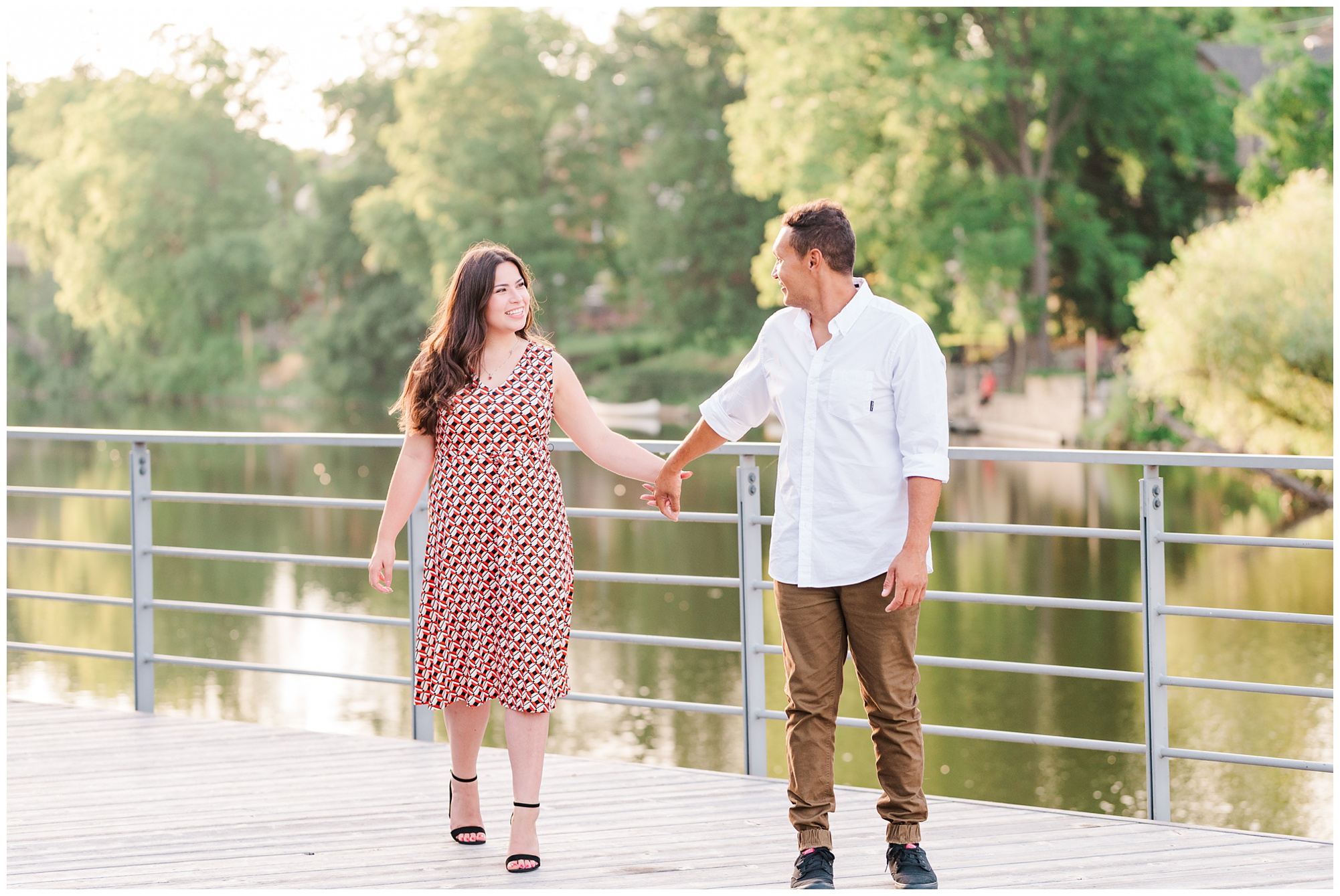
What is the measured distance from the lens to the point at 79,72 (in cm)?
4478

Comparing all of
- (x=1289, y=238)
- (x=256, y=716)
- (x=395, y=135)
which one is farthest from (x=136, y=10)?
(x=256, y=716)

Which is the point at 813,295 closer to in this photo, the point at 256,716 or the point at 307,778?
the point at 307,778

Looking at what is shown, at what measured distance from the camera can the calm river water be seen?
8.25 m

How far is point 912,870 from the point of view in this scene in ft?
9.96

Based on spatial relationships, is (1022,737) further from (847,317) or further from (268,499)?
(268,499)

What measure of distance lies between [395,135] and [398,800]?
35.2 m

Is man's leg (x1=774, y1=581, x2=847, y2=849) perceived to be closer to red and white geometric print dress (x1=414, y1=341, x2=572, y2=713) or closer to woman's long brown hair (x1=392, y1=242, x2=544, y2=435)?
red and white geometric print dress (x1=414, y1=341, x2=572, y2=713)

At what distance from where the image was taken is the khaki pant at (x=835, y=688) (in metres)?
2.93

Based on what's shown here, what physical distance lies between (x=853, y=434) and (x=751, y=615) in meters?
1.23

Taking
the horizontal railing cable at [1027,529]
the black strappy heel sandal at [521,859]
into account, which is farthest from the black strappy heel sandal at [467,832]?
the horizontal railing cable at [1027,529]

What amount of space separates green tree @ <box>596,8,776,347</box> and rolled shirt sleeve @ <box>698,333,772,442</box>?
3239 centimetres

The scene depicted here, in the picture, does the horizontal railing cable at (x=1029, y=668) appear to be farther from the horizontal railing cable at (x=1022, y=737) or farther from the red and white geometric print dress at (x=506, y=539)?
the red and white geometric print dress at (x=506, y=539)

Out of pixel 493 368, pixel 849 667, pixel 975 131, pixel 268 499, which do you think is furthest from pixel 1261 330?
pixel 493 368

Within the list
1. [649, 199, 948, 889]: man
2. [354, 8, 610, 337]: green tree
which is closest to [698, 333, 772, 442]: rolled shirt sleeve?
[649, 199, 948, 889]: man
